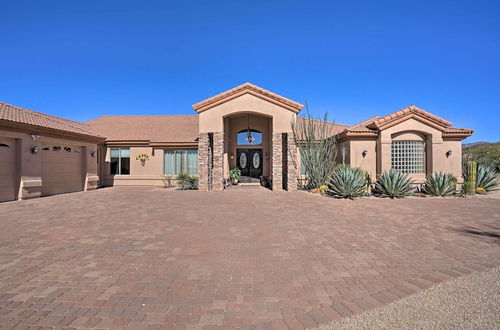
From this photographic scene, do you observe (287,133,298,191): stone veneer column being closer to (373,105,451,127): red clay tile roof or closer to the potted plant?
the potted plant

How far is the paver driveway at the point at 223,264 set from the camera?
Answer: 3064mm

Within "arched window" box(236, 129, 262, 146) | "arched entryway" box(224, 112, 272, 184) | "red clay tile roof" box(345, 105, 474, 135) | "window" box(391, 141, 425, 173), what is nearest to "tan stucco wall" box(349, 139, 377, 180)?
"red clay tile roof" box(345, 105, 474, 135)

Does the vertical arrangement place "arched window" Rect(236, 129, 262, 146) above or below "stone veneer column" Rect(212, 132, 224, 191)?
above

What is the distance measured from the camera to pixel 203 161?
15422mm

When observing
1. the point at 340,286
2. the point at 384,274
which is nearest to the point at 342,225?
the point at 384,274

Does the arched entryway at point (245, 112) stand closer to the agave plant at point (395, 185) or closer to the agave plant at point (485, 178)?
the agave plant at point (395, 185)

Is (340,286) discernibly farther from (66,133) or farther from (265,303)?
(66,133)

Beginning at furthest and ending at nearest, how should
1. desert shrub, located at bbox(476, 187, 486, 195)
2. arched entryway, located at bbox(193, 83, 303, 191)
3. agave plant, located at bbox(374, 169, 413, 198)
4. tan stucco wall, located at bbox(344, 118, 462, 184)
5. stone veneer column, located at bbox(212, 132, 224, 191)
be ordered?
stone veneer column, located at bbox(212, 132, 224, 191) < arched entryway, located at bbox(193, 83, 303, 191) < tan stucco wall, located at bbox(344, 118, 462, 184) < desert shrub, located at bbox(476, 187, 486, 195) < agave plant, located at bbox(374, 169, 413, 198)

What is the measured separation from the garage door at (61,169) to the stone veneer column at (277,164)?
12276mm

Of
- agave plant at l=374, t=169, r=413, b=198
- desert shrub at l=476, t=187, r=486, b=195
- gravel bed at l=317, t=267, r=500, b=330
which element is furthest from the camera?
desert shrub at l=476, t=187, r=486, b=195

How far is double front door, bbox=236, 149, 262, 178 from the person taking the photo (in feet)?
62.7

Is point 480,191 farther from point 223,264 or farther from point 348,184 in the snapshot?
point 223,264

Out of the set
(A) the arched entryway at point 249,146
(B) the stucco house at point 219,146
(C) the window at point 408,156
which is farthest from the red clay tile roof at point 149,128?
(C) the window at point 408,156

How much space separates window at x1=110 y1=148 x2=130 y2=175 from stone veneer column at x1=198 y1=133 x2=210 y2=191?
7071 millimetres
